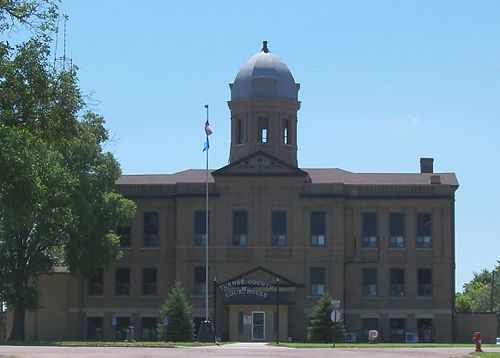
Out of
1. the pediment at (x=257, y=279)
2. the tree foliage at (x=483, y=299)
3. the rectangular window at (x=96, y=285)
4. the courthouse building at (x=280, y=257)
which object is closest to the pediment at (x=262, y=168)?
the courthouse building at (x=280, y=257)

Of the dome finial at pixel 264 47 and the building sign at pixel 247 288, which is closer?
the building sign at pixel 247 288

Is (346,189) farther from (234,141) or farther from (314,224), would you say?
(234,141)

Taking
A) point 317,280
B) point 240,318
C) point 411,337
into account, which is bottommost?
point 411,337

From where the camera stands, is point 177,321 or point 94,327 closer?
point 177,321

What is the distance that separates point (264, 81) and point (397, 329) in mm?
20118

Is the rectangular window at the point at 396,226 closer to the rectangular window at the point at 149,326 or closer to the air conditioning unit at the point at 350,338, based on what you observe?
the air conditioning unit at the point at 350,338

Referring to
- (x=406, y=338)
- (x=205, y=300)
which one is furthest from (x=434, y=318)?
(x=205, y=300)

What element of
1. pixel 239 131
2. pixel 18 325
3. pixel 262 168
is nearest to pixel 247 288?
pixel 262 168

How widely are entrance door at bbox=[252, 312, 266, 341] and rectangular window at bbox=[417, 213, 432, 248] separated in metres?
12.3

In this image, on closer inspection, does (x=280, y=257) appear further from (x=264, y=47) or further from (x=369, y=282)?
(x=264, y=47)

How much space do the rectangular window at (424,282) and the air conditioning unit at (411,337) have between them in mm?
2882

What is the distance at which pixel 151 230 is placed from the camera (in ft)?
268

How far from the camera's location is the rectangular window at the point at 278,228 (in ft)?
263

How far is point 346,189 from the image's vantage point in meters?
80.6
